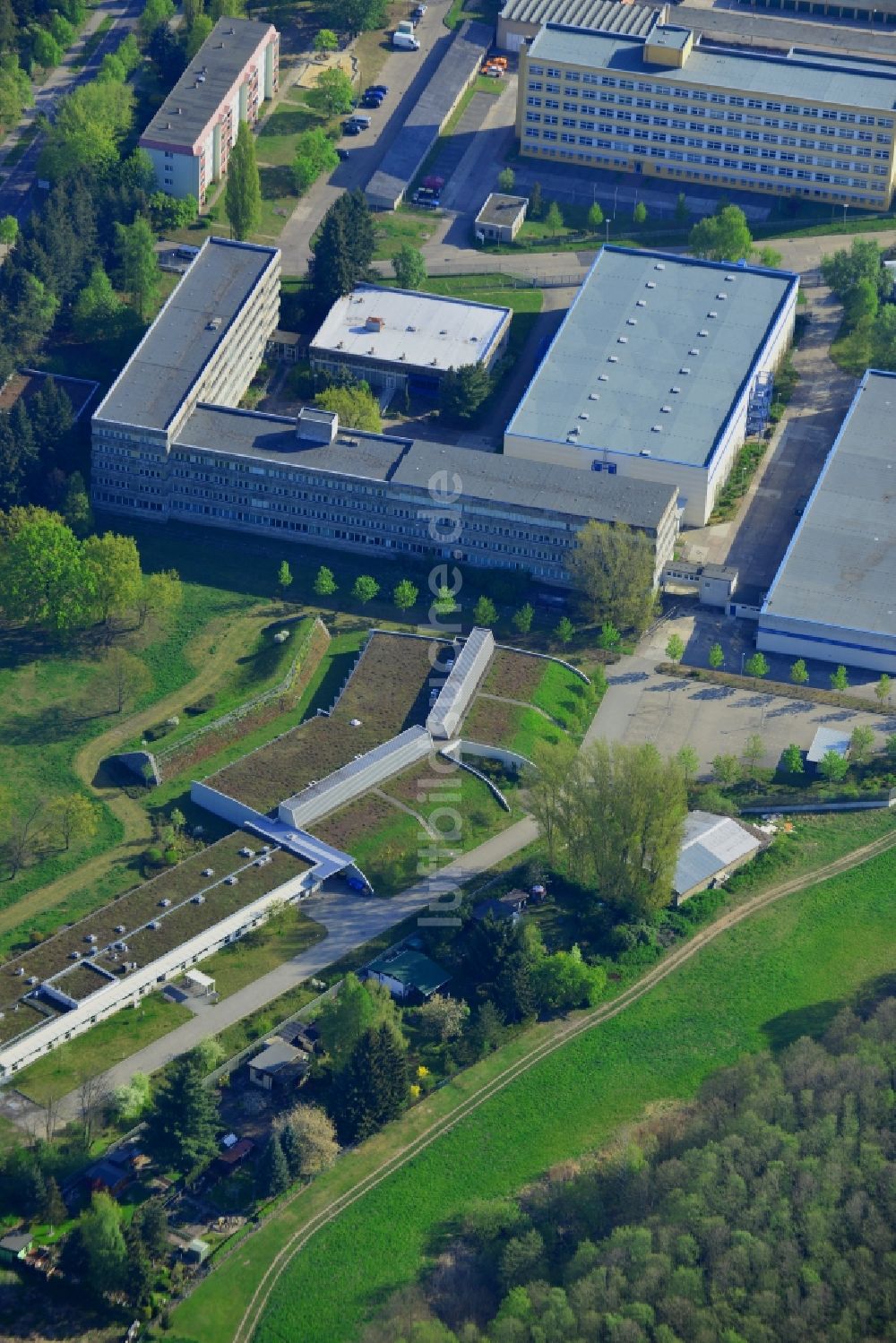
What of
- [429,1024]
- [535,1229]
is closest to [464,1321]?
[535,1229]

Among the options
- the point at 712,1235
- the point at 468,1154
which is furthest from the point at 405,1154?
the point at 712,1235

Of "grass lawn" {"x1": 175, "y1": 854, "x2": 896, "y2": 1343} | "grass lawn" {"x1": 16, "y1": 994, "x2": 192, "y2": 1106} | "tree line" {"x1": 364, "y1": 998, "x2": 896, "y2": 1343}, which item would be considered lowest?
"grass lawn" {"x1": 175, "y1": 854, "x2": 896, "y2": 1343}

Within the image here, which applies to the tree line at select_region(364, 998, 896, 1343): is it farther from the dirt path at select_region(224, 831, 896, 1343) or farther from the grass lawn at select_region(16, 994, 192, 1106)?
the grass lawn at select_region(16, 994, 192, 1106)

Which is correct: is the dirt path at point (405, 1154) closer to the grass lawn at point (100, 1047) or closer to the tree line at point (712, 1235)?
the tree line at point (712, 1235)

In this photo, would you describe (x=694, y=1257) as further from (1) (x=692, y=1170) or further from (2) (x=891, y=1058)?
(2) (x=891, y=1058)

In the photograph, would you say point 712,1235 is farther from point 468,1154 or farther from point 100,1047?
point 100,1047

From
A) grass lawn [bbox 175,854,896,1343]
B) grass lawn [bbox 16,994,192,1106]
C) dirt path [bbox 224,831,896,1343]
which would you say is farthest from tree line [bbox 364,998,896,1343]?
grass lawn [bbox 16,994,192,1106]

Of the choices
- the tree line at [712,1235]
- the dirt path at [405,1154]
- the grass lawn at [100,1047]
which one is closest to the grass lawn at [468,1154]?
the dirt path at [405,1154]
